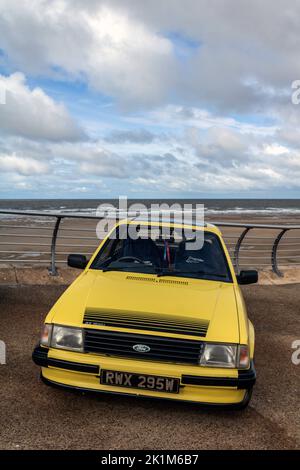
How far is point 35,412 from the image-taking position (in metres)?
3.40

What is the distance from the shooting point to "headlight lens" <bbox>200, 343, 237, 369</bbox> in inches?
130

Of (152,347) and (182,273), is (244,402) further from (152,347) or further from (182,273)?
(182,273)

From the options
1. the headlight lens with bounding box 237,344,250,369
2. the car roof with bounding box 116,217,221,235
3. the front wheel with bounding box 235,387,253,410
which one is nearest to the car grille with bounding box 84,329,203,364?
the headlight lens with bounding box 237,344,250,369

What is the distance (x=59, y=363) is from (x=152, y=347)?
2.32ft

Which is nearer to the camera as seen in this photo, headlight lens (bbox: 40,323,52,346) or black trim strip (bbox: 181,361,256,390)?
black trim strip (bbox: 181,361,256,390)

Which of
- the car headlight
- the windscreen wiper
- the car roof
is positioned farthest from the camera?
the car roof

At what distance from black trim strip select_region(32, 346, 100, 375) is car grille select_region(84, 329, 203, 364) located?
0.13 meters

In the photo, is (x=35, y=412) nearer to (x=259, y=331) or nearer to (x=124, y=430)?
(x=124, y=430)

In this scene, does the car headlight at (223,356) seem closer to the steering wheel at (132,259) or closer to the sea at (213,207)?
the steering wheel at (132,259)

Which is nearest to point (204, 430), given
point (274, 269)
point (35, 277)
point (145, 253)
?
point (145, 253)

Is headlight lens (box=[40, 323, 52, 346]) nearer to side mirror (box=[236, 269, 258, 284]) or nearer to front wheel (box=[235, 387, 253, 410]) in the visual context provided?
front wheel (box=[235, 387, 253, 410])

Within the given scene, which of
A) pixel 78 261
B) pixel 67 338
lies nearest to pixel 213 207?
pixel 78 261

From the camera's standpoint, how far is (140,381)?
10.5 feet

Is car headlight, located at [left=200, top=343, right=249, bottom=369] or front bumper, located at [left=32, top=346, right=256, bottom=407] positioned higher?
car headlight, located at [left=200, top=343, right=249, bottom=369]
